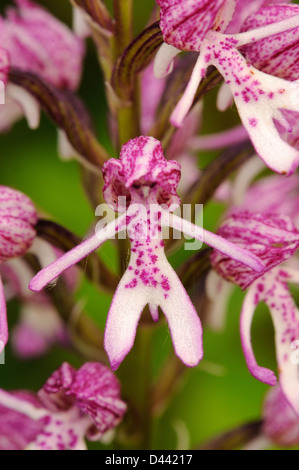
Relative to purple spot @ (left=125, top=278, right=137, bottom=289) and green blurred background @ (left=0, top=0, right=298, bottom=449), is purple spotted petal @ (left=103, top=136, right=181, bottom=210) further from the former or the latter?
green blurred background @ (left=0, top=0, right=298, bottom=449)

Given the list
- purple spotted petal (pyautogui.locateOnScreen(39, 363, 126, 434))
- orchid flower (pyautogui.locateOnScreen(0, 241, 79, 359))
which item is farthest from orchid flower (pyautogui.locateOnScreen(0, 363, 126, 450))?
orchid flower (pyautogui.locateOnScreen(0, 241, 79, 359))

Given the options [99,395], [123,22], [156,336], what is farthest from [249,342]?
[156,336]

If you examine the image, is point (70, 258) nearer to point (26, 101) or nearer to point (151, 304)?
point (151, 304)

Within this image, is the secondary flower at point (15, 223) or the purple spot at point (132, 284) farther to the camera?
the secondary flower at point (15, 223)

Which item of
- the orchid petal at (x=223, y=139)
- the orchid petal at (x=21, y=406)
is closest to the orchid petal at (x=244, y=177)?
the orchid petal at (x=223, y=139)

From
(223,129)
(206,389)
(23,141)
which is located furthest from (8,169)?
(206,389)

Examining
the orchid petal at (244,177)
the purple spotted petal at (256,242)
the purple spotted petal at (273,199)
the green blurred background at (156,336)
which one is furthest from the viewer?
the green blurred background at (156,336)

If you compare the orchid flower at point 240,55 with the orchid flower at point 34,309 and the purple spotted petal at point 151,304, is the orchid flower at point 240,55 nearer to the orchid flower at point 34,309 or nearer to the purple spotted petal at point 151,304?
the purple spotted petal at point 151,304
